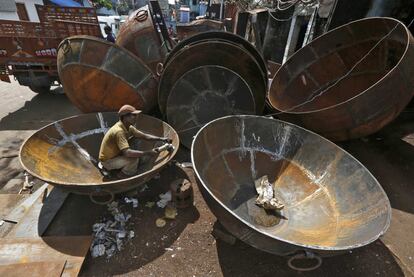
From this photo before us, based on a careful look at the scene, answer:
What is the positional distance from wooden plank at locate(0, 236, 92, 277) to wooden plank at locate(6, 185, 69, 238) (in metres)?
Result: 0.16

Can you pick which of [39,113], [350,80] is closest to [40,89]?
[39,113]

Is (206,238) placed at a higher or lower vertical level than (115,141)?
lower

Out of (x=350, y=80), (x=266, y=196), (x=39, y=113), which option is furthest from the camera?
(x=39, y=113)

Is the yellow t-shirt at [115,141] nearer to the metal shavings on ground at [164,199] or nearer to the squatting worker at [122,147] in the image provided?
the squatting worker at [122,147]

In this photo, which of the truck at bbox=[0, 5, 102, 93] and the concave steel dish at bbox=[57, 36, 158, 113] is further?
the truck at bbox=[0, 5, 102, 93]

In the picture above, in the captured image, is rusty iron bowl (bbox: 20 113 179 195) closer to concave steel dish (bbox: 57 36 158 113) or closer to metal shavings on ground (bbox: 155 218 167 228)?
concave steel dish (bbox: 57 36 158 113)

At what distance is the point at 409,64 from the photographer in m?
3.98

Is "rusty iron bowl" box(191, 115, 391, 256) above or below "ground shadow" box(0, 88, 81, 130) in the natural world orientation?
above

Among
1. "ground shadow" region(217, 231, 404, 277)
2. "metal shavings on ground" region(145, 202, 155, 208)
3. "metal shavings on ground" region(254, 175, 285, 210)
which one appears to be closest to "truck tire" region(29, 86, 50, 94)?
"metal shavings on ground" region(145, 202, 155, 208)

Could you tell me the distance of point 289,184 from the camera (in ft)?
13.9

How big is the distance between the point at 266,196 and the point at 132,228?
2.22 meters

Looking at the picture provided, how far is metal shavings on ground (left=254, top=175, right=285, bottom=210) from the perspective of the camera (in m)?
3.84

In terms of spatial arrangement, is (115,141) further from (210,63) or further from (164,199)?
(210,63)

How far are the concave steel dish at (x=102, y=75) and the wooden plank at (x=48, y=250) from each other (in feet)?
9.80
